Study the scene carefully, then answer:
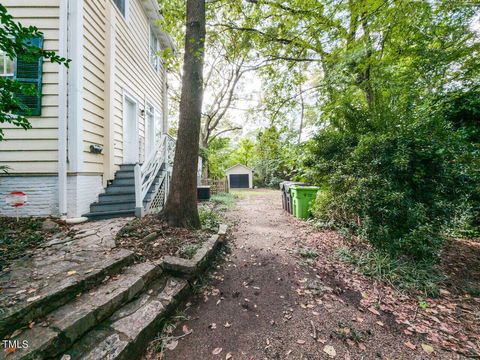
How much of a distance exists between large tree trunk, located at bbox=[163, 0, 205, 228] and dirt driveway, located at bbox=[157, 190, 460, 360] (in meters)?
1.40

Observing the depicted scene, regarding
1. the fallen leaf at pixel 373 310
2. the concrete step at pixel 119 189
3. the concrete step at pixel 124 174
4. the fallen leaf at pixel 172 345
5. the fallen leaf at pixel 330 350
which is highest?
the concrete step at pixel 124 174

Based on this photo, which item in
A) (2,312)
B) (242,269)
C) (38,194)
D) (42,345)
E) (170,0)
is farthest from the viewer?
(170,0)

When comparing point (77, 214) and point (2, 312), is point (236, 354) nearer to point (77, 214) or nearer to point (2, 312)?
point (2, 312)

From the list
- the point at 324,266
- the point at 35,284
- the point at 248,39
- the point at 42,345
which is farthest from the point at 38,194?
the point at 248,39

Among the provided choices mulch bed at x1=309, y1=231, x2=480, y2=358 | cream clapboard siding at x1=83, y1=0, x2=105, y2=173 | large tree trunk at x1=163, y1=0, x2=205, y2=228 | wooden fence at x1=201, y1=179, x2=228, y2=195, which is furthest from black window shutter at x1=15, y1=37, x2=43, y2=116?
wooden fence at x1=201, y1=179, x2=228, y2=195

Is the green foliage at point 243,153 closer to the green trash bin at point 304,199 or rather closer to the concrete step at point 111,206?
the green trash bin at point 304,199

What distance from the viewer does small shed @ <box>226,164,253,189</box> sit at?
27.1 m

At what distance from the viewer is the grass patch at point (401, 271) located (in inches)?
113

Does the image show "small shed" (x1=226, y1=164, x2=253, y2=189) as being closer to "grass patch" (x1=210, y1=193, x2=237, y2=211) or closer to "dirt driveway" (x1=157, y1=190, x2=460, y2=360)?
"grass patch" (x1=210, y1=193, x2=237, y2=211)

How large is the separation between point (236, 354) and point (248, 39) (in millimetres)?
6976

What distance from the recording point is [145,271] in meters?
2.38

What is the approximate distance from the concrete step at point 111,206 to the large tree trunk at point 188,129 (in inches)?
53.9

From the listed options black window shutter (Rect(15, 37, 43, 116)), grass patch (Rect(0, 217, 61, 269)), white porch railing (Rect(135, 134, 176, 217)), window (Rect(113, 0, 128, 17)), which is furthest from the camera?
window (Rect(113, 0, 128, 17))

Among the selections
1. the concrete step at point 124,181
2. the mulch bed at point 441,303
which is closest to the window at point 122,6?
the concrete step at point 124,181
